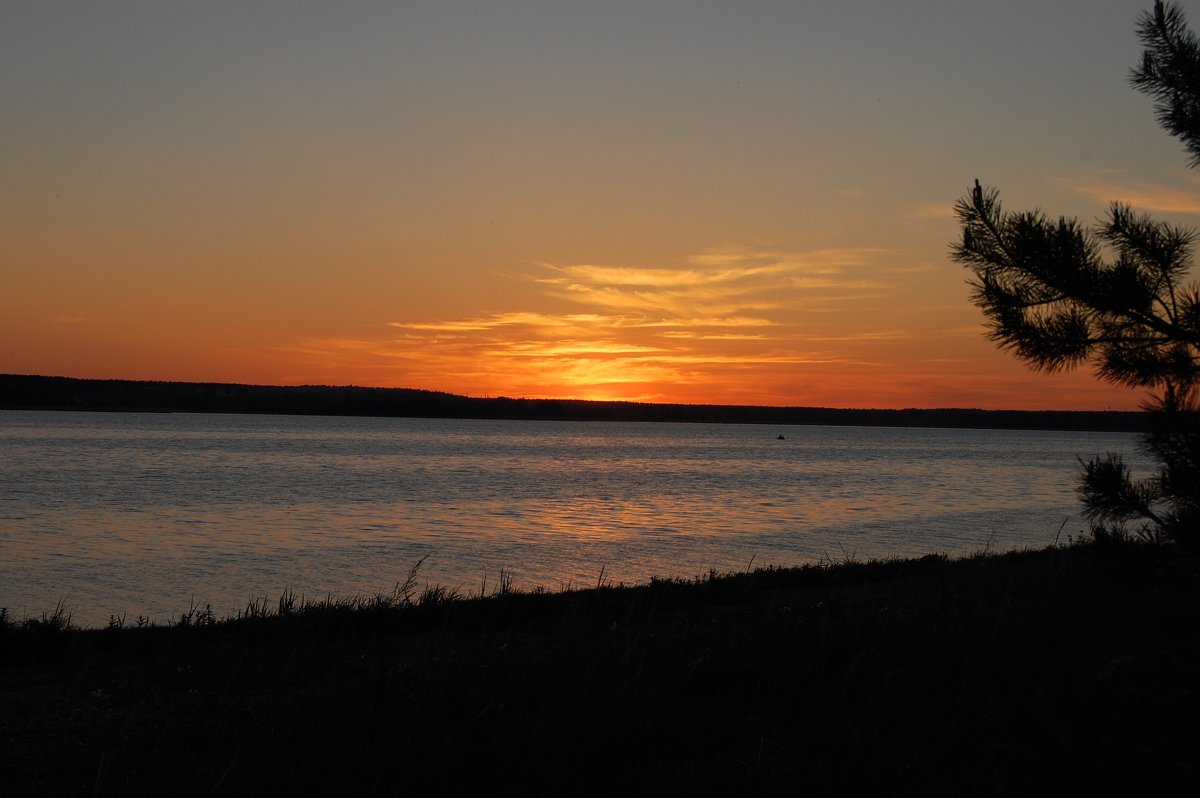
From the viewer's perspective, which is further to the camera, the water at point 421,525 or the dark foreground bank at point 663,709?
the water at point 421,525

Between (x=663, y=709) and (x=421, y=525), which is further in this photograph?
(x=421, y=525)

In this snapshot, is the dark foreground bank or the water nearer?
the dark foreground bank

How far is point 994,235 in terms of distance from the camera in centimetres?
776

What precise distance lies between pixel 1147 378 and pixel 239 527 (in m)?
29.0

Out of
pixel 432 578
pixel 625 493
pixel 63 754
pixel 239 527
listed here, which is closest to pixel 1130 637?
pixel 63 754

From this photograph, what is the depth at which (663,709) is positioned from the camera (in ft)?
20.4

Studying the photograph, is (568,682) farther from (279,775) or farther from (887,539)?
(887,539)

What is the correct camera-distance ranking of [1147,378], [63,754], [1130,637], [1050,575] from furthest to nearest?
[1050,575] < [1130,637] < [1147,378] < [63,754]

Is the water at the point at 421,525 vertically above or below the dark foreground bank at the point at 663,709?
→ below

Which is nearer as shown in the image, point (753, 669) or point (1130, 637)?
point (753, 669)

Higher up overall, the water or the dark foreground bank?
the dark foreground bank

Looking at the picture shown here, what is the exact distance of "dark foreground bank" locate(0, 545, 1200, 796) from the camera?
16.8 feet

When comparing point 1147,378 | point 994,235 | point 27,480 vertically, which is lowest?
point 27,480

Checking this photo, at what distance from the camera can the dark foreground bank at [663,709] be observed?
513cm
